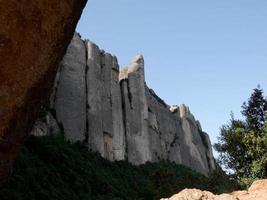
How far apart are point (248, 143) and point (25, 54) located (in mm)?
24772

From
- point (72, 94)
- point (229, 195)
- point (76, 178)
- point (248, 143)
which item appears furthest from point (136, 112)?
point (229, 195)

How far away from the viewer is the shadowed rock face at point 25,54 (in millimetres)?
7934

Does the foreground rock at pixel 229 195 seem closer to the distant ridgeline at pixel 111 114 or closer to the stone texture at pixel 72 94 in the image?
the distant ridgeline at pixel 111 114

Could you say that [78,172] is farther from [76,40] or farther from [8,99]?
[8,99]

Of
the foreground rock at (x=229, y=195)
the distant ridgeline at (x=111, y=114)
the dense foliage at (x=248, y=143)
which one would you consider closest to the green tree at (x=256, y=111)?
the dense foliage at (x=248, y=143)

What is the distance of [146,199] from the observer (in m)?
46.5

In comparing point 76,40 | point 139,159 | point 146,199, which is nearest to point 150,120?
point 139,159

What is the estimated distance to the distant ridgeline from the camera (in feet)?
176

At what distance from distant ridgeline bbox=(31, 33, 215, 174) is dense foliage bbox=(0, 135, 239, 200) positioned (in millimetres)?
2860

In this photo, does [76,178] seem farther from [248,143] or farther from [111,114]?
[111,114]

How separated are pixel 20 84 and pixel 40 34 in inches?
38.6

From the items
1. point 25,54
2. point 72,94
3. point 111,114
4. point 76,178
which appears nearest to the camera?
point 25,54

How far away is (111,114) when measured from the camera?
6216 cm

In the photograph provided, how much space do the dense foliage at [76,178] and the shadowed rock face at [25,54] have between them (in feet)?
64.6
